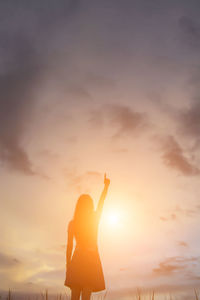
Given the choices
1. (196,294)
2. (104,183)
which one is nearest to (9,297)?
(104,183)

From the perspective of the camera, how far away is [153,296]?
8180 mm

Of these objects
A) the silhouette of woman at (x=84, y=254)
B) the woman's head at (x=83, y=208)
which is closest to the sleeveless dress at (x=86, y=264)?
the silhouette of woman at (x=84, y=254)

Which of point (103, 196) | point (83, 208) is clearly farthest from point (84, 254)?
point (103, 196)

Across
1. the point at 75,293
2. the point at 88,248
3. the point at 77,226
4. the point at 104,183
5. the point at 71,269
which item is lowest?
the point at 75,293

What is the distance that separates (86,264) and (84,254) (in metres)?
0.22

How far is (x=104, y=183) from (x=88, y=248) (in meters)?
1.62

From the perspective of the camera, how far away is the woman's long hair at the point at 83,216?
630cm

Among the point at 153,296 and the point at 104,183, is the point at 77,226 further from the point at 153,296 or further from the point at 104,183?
the point at 153,296

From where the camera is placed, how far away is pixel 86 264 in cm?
616

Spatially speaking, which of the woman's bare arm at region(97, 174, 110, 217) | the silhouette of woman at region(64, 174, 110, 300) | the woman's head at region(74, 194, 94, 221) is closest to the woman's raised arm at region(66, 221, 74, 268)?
the silhouette of woman at region(64, 174, 110, 300)

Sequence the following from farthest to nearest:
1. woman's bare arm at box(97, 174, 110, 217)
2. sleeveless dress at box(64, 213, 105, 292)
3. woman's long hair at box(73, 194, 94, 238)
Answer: woman's bare arm at box(97, 174, 110, 217), woman's long hair at box(73, 194, 94, 238), sleeveless dress at box(64, 213, 105, 292)

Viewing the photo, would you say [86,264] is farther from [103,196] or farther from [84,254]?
[103,196]

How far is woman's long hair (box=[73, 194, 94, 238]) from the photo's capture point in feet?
20.7

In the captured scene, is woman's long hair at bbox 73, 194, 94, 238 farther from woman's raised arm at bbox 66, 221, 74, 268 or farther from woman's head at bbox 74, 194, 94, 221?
woman's raised arm at bbox 66, 221, 74, 268
